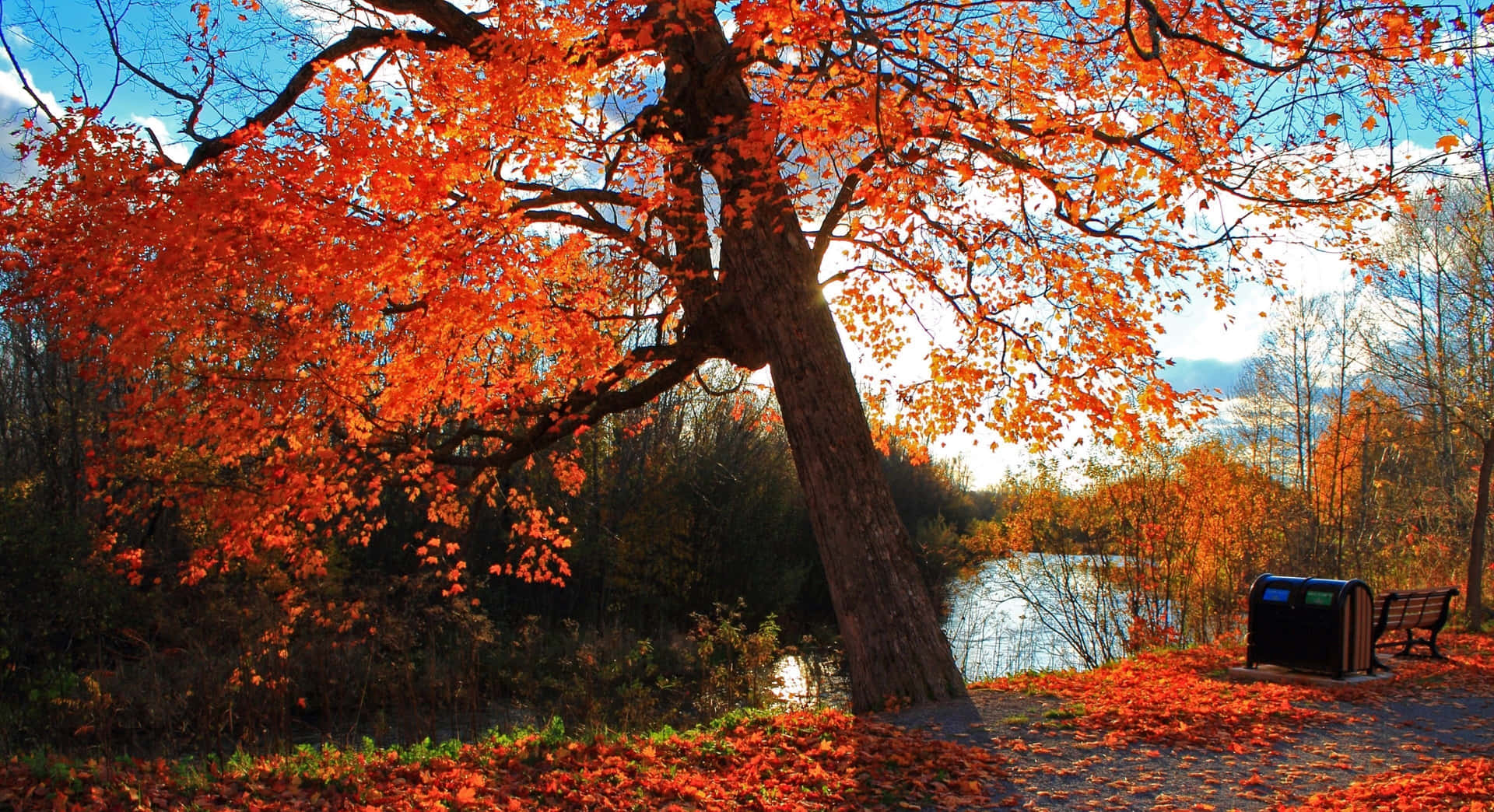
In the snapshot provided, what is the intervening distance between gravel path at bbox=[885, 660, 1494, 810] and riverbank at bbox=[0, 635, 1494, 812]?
0.02 m

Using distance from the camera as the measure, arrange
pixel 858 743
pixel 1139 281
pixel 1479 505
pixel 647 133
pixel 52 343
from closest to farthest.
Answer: pixel 858 743 → pixel 647 133 → pixel 1139 281 → pixel 1479 505 → pixel 52 343

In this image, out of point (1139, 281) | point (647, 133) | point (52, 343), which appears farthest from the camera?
point (52, 343)

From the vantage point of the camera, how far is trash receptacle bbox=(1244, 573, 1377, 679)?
343 inches

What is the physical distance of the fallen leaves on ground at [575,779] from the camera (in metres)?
4.43

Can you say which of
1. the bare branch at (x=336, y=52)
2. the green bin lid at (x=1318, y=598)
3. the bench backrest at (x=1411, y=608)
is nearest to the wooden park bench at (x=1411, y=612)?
the bench backrest at (x=1411, y=608)

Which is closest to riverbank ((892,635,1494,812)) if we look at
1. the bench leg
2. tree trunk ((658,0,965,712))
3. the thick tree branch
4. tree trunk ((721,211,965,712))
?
tree trunk ((721,211,965,712))

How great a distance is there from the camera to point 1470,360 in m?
15.2

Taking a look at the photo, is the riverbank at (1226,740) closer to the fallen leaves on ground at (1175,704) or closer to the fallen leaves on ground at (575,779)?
the fallen leaves on ground at (1175,704)

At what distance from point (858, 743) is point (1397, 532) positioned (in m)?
21.0

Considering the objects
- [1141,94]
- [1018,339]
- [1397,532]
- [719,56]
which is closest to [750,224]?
[719,56]

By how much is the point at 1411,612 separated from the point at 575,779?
9.11 m

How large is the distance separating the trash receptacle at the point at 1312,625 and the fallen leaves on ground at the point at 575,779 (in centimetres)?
468

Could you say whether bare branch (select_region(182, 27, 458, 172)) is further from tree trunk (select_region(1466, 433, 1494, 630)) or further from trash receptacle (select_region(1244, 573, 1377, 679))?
tree trunk (select_region(1466, 433, 1494, 630))

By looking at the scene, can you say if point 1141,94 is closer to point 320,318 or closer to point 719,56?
point 719,56
